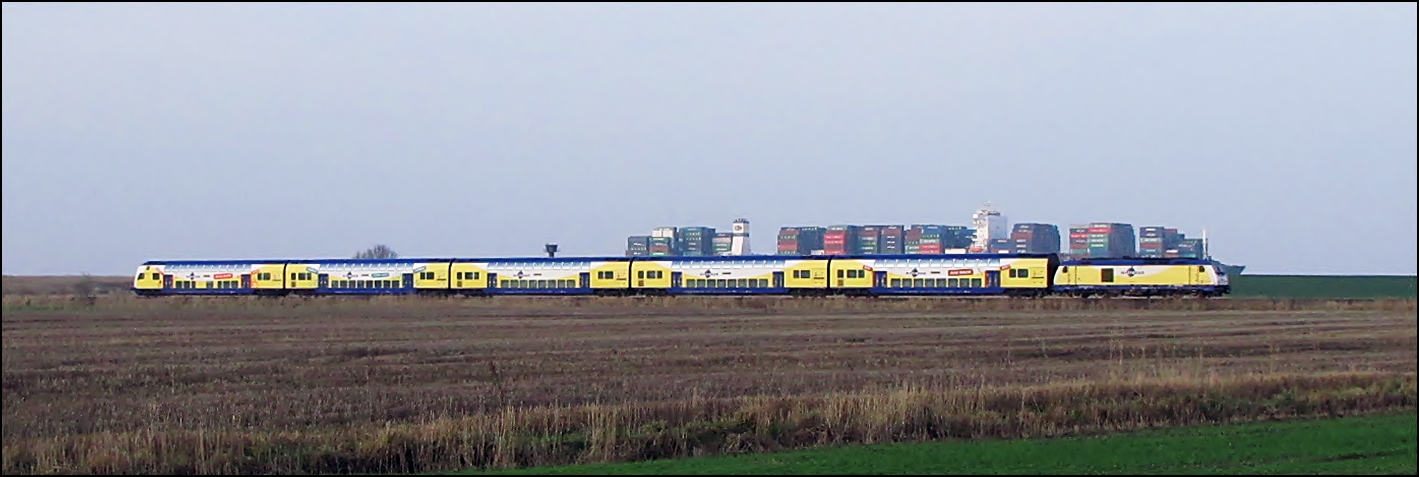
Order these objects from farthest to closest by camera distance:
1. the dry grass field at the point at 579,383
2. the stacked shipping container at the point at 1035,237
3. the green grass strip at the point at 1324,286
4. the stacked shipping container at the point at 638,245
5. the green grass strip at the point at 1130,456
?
the stacked shipping container at the point at 1035,237 < the stacked shipping container at the point at 638,245 < the green grass strip at the point at 1324,286 < the dry grass field at the point at 579,383 < the green grass strip at the point at 1130,456

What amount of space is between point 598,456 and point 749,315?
1634 inches

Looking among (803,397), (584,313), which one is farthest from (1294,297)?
(803,397)

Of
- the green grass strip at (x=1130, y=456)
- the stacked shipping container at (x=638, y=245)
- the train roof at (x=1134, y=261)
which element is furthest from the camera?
the stacked shipping container at (x=638, y=245)

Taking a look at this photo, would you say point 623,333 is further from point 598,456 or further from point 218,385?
point 598,456

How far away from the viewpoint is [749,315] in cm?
6419

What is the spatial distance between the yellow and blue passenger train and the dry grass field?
101 feet

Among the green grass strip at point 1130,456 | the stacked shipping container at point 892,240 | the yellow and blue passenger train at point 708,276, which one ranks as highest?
the stacked shipping container at point 892,240

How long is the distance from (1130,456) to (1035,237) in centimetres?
9554

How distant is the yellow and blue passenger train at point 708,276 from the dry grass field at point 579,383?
101ft

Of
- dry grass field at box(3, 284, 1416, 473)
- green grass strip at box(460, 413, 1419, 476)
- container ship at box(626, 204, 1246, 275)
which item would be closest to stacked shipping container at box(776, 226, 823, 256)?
container ship at box(626, 204, 1246, 275)

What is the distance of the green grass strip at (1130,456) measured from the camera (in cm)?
1959

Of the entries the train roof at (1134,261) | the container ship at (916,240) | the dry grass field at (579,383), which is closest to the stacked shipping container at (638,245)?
the container ship at (916,240)

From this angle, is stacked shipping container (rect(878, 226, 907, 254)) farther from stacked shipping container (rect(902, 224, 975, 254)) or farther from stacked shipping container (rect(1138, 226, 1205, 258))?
stacked shipping container (rect(1138, 226, 1205, 258))

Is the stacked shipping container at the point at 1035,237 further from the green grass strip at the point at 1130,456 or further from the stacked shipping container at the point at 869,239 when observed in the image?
the green grass strip at the point at 1130,456
